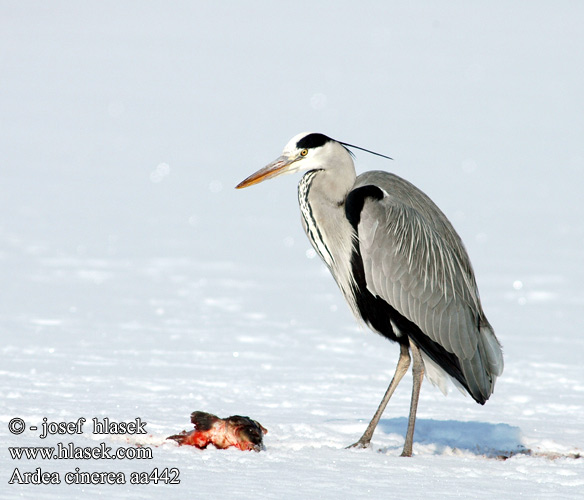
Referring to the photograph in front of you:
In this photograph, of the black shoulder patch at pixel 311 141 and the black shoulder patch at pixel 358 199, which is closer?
the black shoulder patch at pixel 358 199

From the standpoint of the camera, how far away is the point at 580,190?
21250 millimetres

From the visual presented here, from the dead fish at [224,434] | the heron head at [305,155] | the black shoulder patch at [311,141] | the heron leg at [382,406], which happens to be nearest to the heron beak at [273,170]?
the heron head at [305,155]

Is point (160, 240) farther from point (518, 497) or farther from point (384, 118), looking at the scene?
point (384, 118)

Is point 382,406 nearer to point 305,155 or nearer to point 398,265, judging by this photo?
point 398,265

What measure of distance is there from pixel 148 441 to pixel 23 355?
3.19 m

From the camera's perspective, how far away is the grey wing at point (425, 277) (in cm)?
541

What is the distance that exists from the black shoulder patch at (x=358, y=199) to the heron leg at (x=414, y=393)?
82 centimetres

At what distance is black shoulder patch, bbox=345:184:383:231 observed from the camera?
544 cm

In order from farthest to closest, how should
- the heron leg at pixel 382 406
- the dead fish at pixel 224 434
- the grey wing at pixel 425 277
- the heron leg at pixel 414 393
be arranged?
the grey wing at pixel 425 277 < the heron leg at pixel 382 406 < the heron leg at pixel 414 393 < the dead fish at pixel 224 434

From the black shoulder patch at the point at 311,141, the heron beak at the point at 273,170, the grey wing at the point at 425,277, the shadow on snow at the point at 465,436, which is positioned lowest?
the shadow on snow at the point at 465,436

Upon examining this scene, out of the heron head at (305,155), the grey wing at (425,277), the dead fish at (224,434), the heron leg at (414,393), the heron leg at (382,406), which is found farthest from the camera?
the heron head at (305,155)

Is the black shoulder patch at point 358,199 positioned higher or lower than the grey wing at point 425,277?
higher

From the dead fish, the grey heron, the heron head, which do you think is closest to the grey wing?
the grey heron

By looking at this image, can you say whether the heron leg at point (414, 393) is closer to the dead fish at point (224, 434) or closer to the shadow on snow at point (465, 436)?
the shadow on snow at point (465, 436)
